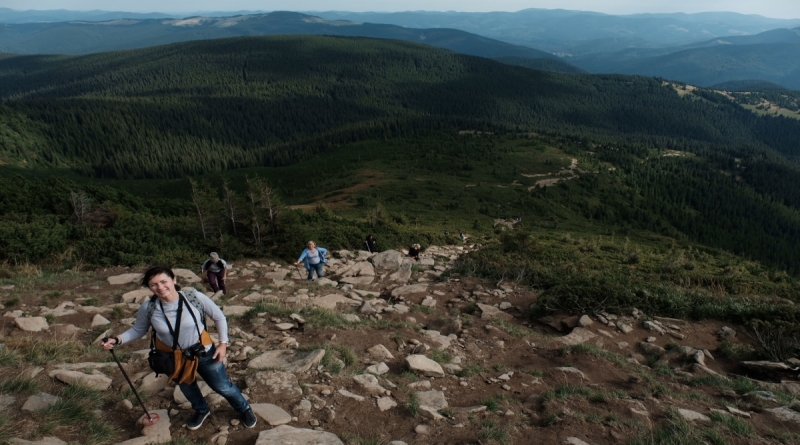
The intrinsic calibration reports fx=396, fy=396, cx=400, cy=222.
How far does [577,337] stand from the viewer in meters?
11.4

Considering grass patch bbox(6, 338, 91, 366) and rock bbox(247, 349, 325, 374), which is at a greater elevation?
grass patch bbox(6, 338, 91, 366)

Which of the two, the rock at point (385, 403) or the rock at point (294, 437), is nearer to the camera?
the rock at point (294, 437)

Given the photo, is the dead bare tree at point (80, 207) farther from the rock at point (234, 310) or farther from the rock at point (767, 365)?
the rock at point (767, 365)

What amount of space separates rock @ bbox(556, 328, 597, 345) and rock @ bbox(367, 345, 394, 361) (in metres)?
5.27

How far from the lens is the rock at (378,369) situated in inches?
313

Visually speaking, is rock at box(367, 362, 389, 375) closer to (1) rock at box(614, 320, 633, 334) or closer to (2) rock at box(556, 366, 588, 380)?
(2) rock at box(556, 366, 588, 380)

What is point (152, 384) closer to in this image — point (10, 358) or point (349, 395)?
point (10, 358)

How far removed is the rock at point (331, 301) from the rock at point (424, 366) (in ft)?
14.5

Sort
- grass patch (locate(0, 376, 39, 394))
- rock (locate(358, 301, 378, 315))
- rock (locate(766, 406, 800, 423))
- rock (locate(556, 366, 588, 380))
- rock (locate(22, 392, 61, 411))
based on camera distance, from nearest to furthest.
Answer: rock (locate(22, 392, 61, 411)) → grass patch (locate(0, 376, 39, 394)) → rock (locate(766, 406, 800, 423)) → rock (locate(556, 366, 588, 380)) → rock (locate(358, 301, 378, 315))

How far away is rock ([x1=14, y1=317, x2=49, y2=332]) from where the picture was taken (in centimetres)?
905

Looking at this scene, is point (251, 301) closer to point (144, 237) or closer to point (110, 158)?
point (144, 237)

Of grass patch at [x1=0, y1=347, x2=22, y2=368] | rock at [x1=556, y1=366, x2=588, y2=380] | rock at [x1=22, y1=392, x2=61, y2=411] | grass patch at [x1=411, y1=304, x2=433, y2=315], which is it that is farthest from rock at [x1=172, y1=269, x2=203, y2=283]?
rock at [x1=556, y1=366, x2=588, y2=380]

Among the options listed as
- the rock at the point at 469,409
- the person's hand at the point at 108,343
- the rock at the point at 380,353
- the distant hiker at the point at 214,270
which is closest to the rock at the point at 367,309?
the rock at the point at 380,353

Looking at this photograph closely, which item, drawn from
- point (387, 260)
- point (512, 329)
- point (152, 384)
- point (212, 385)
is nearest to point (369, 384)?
point (212, 385)
